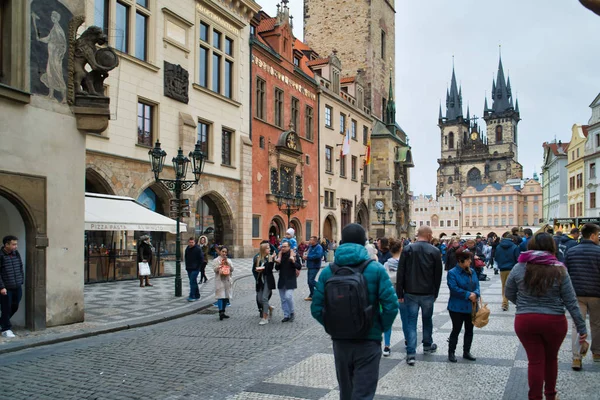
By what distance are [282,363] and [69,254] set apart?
517 cm

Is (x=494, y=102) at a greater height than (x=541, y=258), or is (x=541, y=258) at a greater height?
(x=494, y=102)

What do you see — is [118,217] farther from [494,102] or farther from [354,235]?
[494,102]

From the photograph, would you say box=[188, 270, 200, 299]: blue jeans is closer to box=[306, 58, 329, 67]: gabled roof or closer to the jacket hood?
the jacket hood

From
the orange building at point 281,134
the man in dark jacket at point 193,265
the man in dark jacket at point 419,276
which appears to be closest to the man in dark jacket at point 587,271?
the man in dark jacket at point 419,276

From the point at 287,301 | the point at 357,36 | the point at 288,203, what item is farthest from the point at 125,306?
the point at 357,36

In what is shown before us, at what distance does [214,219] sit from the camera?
2905 centimetres

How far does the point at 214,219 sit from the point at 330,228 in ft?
52.4

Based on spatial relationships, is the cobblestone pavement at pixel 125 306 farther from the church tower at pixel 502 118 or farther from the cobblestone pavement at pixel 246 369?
the church tower at pixel 502 118

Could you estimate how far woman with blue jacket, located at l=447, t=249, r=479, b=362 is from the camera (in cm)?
736

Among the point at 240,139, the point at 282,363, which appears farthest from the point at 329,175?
the point at 282,363

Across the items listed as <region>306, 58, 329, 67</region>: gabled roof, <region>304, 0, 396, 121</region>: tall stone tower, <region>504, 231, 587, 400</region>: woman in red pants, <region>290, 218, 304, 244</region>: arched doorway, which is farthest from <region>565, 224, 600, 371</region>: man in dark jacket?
<region>304, 0, 396, 121</region>: tall stone tower

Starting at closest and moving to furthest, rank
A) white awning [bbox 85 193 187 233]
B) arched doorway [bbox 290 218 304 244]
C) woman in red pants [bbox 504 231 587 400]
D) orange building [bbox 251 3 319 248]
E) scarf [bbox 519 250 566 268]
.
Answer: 1. woman in red pants [bbox 504 231 587 400]
2. scarf [bbox 519 250 566 268]
3. white awning [bbox 85 193 187 233]
4. orange building [bbox 251 3 319 248]
5. arched doorway [bbox 290 218 304 244]

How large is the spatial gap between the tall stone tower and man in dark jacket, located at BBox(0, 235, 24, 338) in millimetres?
43997

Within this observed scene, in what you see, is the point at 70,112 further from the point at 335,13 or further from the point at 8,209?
the point at 335,13
